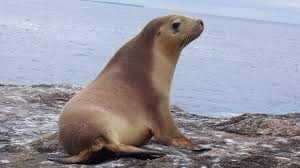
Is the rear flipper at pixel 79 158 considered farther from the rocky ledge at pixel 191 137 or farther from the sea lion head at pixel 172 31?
the sea lion head at pixel 172 31

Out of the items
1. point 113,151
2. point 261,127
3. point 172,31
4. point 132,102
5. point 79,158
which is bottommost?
point 261,127

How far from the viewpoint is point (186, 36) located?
6.49 metres

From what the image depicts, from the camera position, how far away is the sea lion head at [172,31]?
21.2 feet

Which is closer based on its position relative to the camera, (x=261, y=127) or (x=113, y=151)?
(x=113, y=151)

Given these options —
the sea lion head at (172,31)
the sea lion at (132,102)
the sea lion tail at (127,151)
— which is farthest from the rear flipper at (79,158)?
the sea lion head at (172,31)

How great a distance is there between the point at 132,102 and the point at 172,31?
41.0 inches

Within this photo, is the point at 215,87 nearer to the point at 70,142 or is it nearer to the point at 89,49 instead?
the point at 89,49

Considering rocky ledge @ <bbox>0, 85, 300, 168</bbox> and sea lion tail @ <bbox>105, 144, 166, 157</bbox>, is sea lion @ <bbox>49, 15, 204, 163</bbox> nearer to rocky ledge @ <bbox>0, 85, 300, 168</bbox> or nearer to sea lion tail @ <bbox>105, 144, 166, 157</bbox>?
sea lion tail @ <bbox>105, 144, 166, 157</bbox>

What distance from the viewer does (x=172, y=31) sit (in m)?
6.48

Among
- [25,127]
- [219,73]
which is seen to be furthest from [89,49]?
[25,127]

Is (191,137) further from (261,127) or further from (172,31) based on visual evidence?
(172,31)

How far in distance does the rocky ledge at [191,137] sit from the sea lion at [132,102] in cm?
18

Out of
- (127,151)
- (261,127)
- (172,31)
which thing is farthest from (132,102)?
(261,127)

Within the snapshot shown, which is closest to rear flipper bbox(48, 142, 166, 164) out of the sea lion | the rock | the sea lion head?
the sea lion
